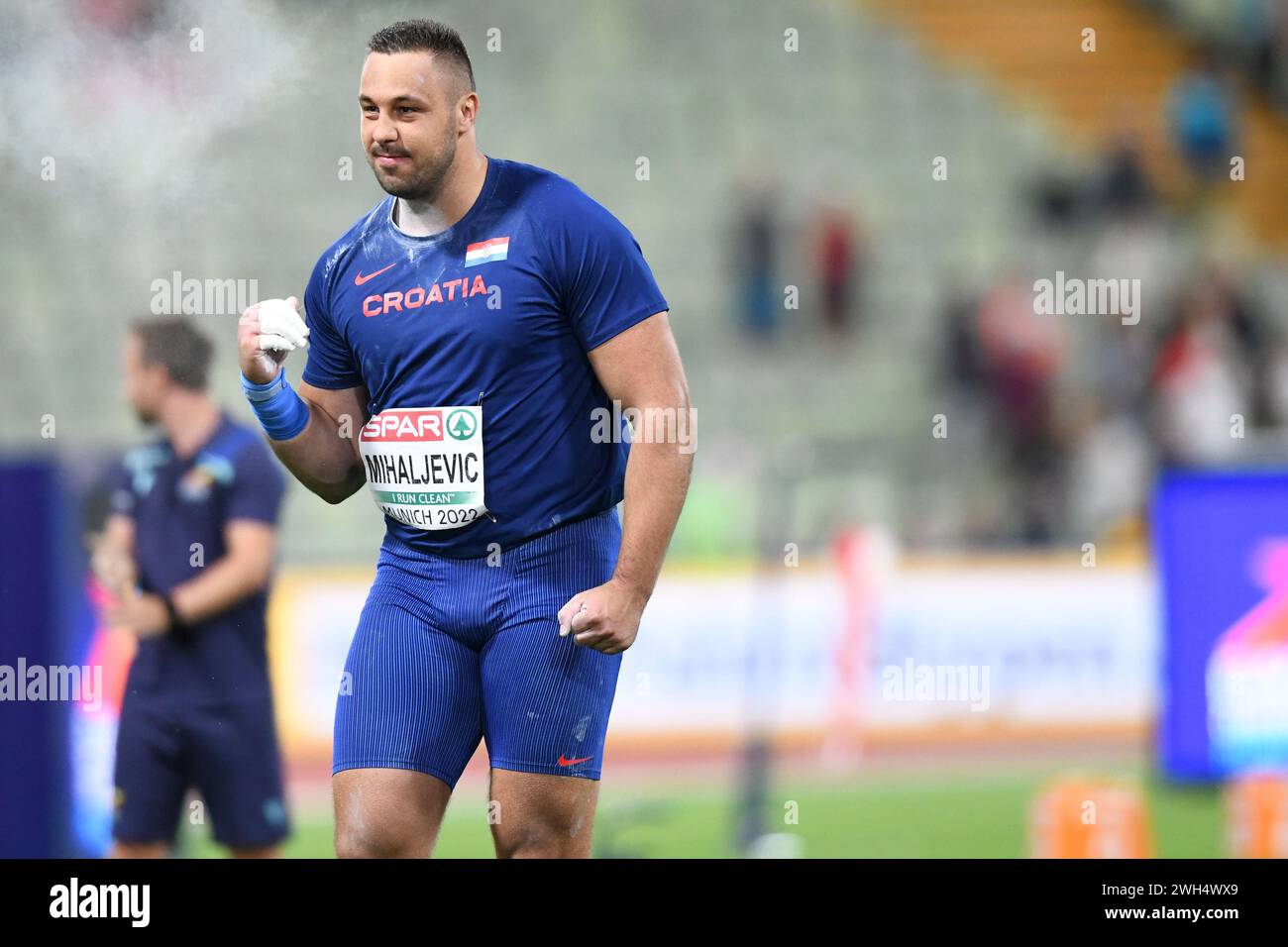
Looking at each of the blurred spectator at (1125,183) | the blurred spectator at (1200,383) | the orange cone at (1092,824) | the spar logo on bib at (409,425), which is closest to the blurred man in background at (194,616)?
the spar logo on bib at (409,425)

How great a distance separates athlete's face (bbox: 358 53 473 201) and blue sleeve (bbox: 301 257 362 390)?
0.41m

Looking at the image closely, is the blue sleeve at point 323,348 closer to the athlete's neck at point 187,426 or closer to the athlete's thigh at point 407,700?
the athlete's thigh at point 407,700

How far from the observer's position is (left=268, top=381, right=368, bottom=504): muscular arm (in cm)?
462

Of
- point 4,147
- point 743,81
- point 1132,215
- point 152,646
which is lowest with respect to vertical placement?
point 152,646

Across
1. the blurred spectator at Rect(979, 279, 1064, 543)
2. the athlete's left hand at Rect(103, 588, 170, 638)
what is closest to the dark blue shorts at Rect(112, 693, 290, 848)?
the athlete's left hand at Rect(103, 588, 170, 638)

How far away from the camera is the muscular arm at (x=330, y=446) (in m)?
4.62

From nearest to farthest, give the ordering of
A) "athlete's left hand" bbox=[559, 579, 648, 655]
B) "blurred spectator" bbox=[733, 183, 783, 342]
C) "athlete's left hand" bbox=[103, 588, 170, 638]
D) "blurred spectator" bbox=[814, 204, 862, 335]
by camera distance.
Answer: "athlete's left hand" bbox=[559, 579, 648, 655], "athlete's left hand" bbox=[103, 588, 170, 638], "blurred spectator" bbox=[733, 183, 783, 342], "blurred spectator" bbox=[814, 204, 862, 335]

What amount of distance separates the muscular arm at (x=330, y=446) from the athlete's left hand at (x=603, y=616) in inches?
30.6

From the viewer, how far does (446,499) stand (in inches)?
175

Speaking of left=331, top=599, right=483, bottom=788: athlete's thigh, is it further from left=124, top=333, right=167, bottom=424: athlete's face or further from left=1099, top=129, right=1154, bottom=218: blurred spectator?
left=1099, top=129, right=1154, bottom=218: blurred spectator
